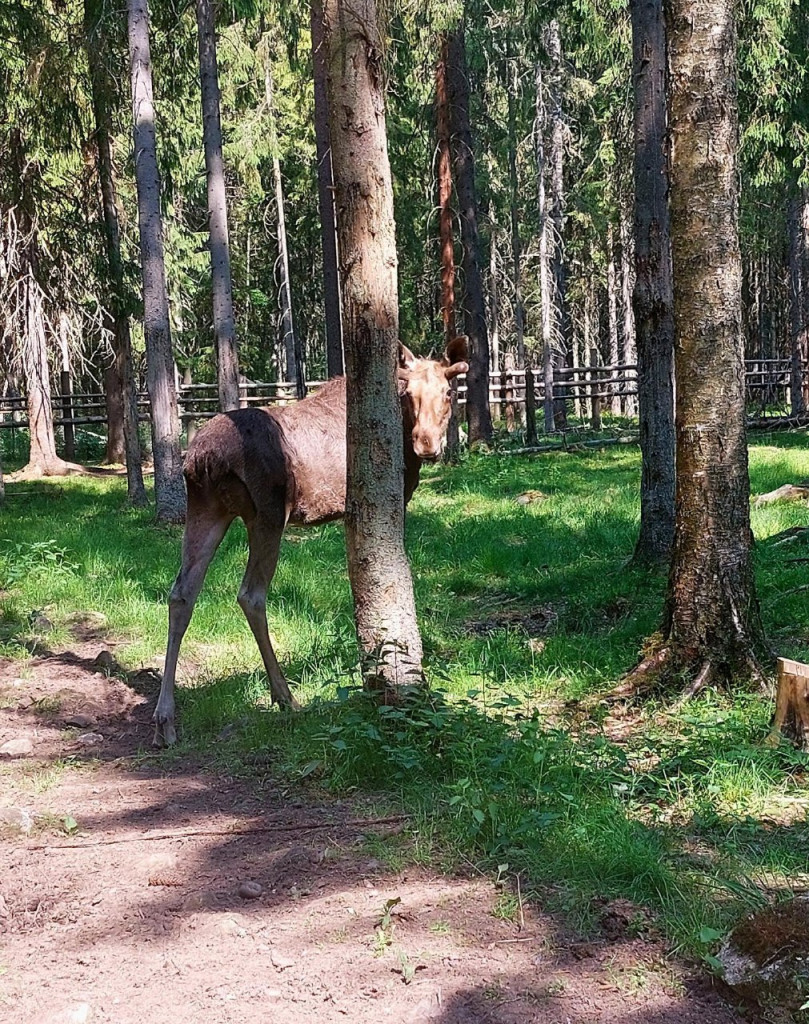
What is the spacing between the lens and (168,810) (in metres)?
4.33

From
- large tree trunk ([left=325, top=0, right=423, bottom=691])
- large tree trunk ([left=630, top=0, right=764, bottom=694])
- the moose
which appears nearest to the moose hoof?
the moose

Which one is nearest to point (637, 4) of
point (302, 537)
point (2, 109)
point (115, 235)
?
point (302, 537)

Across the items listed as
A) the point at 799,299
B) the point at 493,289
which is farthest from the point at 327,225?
the point at 493,289

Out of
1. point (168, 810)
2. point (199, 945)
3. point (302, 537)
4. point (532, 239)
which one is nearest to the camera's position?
point (199, 945)

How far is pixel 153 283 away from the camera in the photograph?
12.9 metres

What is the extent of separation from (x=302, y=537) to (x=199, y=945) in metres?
8.16

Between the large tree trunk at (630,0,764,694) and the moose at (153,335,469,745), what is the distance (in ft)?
5.03

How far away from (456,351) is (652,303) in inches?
91.3

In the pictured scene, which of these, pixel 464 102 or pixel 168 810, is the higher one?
pixel 464 102

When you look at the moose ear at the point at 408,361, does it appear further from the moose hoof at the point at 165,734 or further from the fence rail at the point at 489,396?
the fence rail at the point at 489,396

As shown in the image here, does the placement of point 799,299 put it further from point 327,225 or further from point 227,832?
point 227,832

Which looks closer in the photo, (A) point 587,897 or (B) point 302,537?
(A) point 587,897

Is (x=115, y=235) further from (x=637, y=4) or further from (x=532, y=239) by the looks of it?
(x=532, y=239)

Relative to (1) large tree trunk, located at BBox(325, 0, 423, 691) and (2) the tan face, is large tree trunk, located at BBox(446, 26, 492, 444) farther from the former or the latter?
(1) large tree trunk, located at BBox(325, 0, 423, 691)
